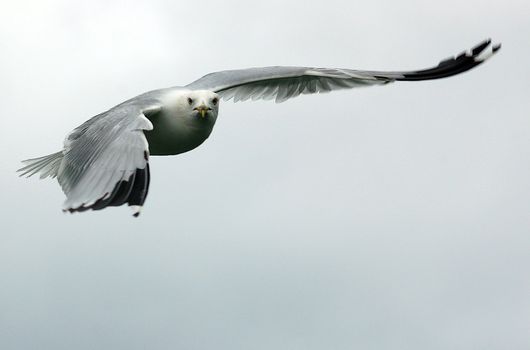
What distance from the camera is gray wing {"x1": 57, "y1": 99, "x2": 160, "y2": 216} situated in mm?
9469

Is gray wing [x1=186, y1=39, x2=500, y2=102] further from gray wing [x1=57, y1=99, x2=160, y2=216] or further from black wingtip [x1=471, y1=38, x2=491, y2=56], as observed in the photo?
gray wing [x1=57, y1=99, x2=160, y2=216]

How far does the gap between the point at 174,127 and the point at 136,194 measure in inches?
101

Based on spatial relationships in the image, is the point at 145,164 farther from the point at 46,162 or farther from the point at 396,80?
the point at 396,80

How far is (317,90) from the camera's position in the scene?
1476cm

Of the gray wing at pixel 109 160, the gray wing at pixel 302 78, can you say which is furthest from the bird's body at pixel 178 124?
the gray wing at pixel 302 78

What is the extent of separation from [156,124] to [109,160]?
1.88 meters

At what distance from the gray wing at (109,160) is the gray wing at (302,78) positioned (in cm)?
209

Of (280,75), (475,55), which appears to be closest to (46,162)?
(280,75)

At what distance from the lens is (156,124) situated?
468 inches

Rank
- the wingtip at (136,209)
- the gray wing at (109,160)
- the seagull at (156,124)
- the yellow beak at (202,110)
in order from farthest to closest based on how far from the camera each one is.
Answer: the yellow beak at (202,110) → the seagull at (156,124) → the gray wing at (109,160) → the wingtip at (136,209)

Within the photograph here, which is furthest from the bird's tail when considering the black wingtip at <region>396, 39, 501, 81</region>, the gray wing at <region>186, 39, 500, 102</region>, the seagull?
the black wingtip at <region>396, 39, 501, 81</region>

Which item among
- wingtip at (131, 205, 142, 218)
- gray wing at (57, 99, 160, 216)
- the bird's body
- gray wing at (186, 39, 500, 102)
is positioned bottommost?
wingtip at (131, 205, 142, 218)

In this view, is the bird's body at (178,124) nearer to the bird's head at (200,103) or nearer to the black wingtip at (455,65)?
the bird's head at (200,103)

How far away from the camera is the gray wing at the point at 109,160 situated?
31.1 feet
